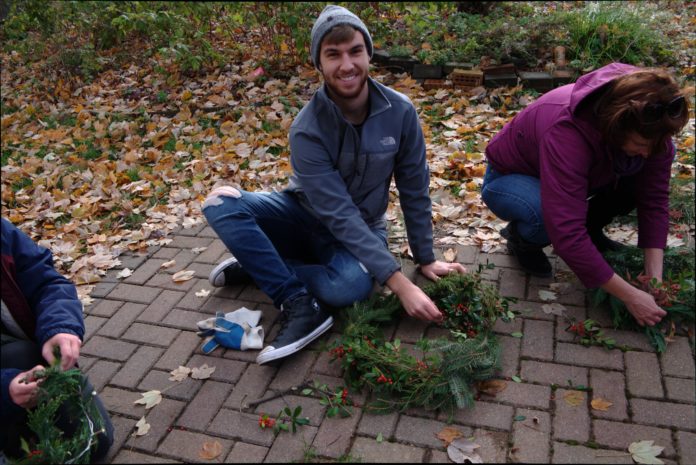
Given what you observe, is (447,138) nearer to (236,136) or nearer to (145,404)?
(236,136)

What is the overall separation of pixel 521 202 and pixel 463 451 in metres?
1.27

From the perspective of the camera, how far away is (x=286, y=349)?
2559mm

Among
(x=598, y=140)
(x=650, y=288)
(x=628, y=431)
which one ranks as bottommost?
(x=628, y=431)

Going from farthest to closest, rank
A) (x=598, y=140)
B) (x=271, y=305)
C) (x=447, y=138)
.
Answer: (x=447, y=138) < (x=271, y=305) < (x=598, y=140)

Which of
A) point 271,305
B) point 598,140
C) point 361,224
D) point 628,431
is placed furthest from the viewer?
point 271,305

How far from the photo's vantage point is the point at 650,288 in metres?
2.56

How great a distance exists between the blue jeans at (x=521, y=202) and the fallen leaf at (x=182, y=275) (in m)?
1.73

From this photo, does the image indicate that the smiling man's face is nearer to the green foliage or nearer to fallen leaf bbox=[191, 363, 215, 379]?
fallen leaf bbox=[191, 363, 215, 379]

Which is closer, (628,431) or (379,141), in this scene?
(628,431)

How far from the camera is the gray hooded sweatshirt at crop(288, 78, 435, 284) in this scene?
2609mm

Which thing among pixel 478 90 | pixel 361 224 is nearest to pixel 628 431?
pixel 361 224

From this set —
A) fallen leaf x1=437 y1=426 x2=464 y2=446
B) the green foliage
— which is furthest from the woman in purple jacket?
the green foliage

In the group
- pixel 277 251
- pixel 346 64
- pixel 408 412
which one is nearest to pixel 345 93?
pixel 346 64

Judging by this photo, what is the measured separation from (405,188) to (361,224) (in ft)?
1.20
